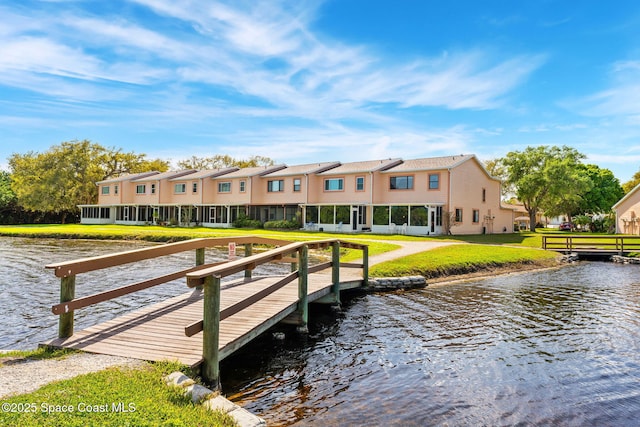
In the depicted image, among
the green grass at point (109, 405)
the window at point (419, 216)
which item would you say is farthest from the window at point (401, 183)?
the green grass at point (109, 405)

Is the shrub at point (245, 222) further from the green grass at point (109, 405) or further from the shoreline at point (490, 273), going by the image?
the green grass at point (109, 405)

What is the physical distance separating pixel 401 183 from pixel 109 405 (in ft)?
108

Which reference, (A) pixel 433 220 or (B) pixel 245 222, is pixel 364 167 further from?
(B) pixel 245 222

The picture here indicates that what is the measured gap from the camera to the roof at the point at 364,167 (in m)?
36.1

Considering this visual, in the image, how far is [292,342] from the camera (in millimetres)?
7930

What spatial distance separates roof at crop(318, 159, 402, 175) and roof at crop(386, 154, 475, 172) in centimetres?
78

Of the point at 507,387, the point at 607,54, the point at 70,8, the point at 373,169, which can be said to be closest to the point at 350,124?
the point at 373,169

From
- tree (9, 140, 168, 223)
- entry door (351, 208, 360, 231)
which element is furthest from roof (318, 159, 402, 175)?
tree (9, 140, 168, 223)

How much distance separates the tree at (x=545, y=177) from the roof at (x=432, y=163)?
48.9 ft

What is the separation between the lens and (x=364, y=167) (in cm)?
3747

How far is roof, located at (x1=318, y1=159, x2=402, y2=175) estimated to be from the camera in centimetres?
3606

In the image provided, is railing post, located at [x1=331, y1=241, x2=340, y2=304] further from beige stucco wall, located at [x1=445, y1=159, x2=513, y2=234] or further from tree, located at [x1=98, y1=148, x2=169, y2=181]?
tree, located at [x1=98, y1=148, x2=169, y2=181]

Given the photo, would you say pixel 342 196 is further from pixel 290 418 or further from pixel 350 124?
pixel 290 418

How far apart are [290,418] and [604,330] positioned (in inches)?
293
